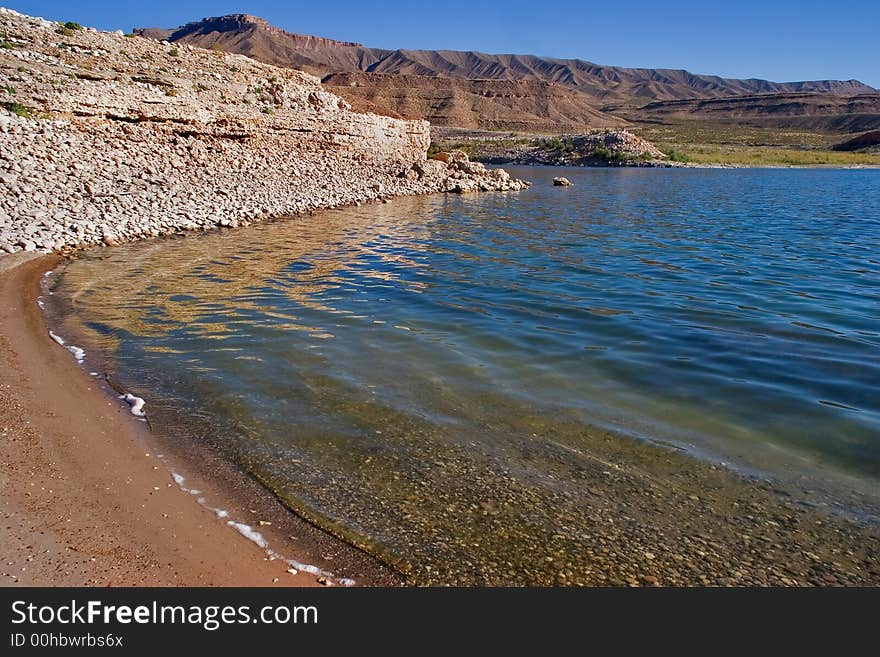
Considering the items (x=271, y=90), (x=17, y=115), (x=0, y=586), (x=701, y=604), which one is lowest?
(x=701, y=604)

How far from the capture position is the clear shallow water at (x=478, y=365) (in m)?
5.10

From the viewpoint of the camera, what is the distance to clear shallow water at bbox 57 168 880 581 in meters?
5.10

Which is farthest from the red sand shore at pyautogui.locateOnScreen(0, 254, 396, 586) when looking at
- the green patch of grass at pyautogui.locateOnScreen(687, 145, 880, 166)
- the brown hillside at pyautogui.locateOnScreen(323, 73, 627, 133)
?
the brown hillside at pyautogui.locateOnScreen(323, 73, 627, 133)

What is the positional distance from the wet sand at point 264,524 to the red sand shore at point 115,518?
0.01m

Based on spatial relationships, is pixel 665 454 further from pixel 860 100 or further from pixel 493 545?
pixel 860 100

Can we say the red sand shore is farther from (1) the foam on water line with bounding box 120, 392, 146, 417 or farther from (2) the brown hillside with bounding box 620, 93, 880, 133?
(2) the brown hillside with bounding box 620, 93, 880, 133

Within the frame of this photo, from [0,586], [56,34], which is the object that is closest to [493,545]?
[0,586]

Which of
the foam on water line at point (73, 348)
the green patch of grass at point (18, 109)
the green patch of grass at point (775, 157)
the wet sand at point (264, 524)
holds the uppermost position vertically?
the green patch of grass at point (18, 109)

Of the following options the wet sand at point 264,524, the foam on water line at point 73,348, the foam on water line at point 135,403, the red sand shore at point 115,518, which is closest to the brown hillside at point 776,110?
the wet sand at point 264,524

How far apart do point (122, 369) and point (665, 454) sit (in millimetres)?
5675

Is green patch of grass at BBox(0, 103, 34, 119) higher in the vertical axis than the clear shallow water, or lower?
higher

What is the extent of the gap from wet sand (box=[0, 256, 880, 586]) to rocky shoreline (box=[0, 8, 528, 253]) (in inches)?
415

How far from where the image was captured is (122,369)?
744 centimetres

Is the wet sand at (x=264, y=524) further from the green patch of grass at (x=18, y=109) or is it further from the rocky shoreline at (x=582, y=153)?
the rocky shoreline at (x=582, y=153)
